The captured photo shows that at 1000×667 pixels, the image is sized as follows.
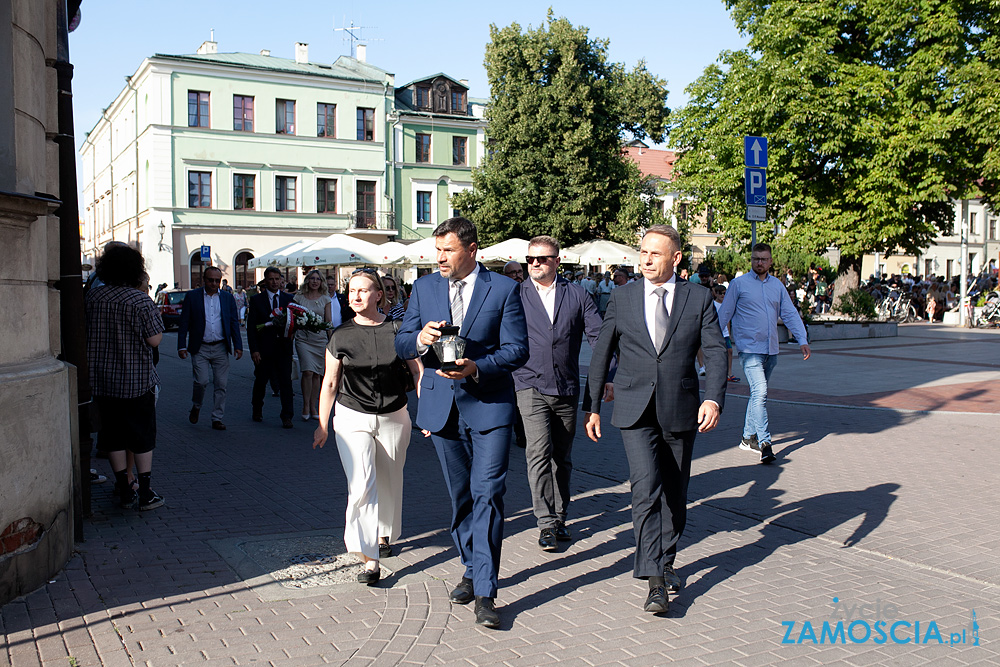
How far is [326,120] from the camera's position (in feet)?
150

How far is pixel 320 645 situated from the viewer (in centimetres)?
386

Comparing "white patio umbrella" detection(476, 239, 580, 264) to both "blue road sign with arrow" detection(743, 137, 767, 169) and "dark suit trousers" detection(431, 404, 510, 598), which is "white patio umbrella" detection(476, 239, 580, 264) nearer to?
"blue road sign with arrow" detection(743, 137, 767, 169)

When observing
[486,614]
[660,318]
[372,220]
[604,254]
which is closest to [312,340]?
[660,318]

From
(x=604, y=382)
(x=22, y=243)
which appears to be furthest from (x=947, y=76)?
(x=22, y=243)

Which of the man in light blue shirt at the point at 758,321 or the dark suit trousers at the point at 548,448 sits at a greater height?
the man in light blue shirt at the point at 758,321

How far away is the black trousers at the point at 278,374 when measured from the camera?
9.99 m

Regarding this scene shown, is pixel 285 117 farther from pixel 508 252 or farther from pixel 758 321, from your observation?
pixel 758 321

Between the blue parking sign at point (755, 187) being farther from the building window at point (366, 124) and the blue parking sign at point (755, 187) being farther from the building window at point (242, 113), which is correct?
the building window at point (366, 124)

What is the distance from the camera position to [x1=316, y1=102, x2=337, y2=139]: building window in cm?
4534

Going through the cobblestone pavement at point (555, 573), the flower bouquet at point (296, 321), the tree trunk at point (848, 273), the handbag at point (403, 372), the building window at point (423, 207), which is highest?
the building window at point (423, 207)

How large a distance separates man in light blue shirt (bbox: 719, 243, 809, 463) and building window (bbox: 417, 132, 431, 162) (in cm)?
→ 4206

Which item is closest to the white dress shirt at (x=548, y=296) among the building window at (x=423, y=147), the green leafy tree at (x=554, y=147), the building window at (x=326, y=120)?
the green leafy tree at (x=554, y=147)

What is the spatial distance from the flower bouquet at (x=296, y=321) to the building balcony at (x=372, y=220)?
→ 3677 centimetres

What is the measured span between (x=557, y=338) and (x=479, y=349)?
1.60 metres
